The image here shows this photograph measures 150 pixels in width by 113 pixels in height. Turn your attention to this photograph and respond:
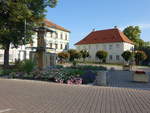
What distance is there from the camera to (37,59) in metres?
18.7

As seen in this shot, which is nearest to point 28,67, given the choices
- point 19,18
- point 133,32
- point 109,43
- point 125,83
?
point 19,18

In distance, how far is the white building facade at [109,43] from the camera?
63.5m

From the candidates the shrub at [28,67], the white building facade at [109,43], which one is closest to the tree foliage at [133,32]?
the white building facade at [109,43]

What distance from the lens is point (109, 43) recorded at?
66125mm

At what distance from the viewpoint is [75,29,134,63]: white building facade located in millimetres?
63531

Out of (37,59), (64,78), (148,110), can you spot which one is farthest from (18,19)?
(148,110)

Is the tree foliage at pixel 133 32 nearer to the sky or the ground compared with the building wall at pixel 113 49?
nearer to the sky

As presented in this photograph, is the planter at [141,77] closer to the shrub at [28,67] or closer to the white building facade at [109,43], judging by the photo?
the shrub at [28,67]

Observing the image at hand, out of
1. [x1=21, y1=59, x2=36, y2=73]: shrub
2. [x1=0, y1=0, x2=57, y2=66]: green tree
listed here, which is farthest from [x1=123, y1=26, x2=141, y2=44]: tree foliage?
[x1=21, y1=59, x2=36, y2=73]: shrub

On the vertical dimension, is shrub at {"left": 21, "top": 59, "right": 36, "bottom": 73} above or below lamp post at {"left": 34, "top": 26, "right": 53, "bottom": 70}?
below

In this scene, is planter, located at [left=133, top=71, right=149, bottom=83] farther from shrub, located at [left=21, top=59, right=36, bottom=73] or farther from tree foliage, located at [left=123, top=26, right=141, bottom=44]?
tree foliage, located at [left=123, top=26, right=141, bottom=44]

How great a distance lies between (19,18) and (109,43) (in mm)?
49726

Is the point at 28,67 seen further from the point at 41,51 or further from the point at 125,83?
the point at 125,83

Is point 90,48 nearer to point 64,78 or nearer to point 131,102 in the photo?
point 64,78
